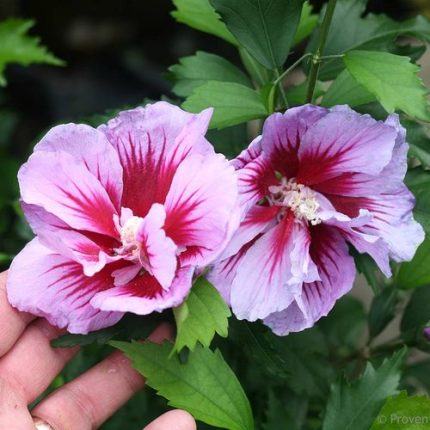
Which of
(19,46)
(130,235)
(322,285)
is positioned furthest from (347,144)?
(19,46)

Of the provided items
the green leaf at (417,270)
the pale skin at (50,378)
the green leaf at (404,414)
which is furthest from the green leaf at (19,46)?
the green leaf at (404,414)

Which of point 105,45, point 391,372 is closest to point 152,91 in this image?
point 105,45

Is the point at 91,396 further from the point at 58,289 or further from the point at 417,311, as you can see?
the point at 417,311

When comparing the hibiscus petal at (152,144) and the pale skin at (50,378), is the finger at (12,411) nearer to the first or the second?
the pale skin at (50,378)

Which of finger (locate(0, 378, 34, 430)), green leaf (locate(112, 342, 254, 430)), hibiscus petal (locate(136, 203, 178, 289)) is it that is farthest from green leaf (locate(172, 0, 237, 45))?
finger (locate(0, 378, 34, 430))

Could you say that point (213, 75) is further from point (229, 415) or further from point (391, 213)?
point (229, 415)

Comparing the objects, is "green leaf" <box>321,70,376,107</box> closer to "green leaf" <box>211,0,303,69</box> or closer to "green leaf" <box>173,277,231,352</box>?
"green leaf" <box>211,0,303,69</box>
